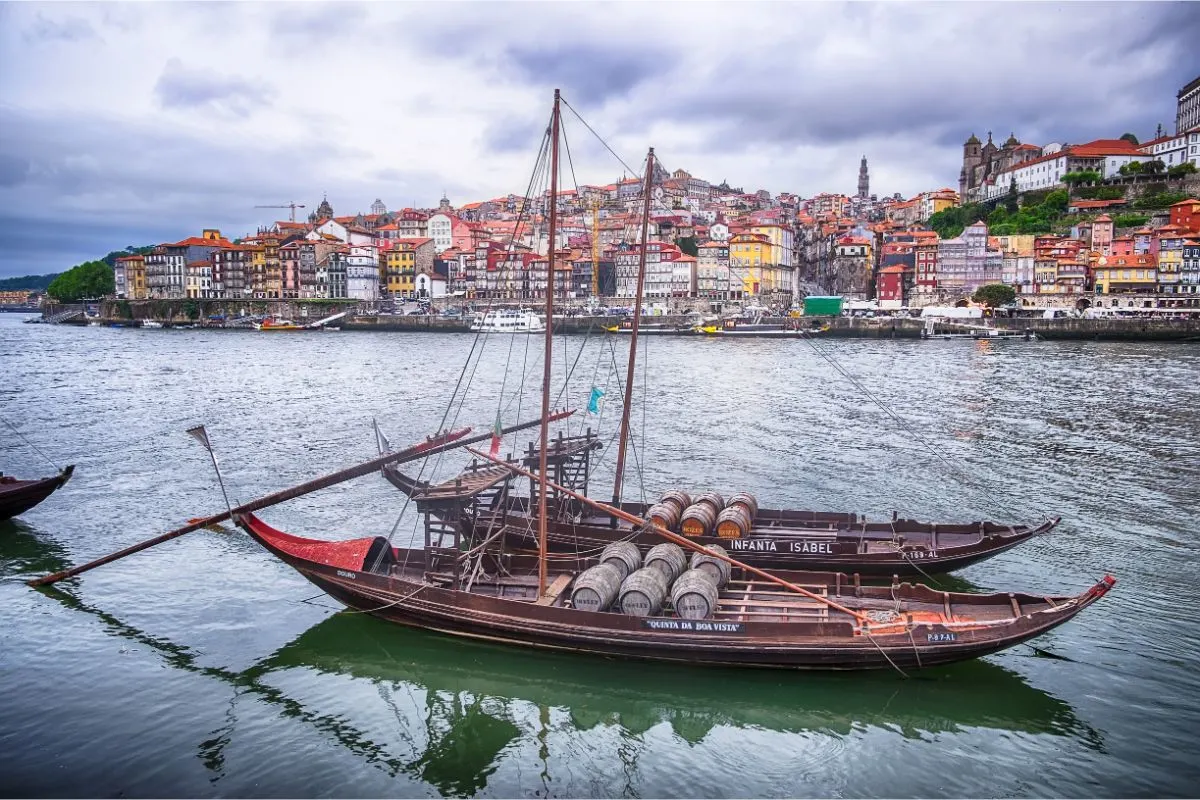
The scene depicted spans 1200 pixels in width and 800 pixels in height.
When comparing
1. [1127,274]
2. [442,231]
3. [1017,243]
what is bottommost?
[1127,274]

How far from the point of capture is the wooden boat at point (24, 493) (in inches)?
760

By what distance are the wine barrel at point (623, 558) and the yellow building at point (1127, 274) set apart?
95.3 m

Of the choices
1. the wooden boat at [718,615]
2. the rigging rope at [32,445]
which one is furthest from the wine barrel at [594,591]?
the rigging rope at [32,445]

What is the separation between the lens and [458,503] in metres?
14.0

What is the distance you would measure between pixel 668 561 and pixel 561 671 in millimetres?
2410

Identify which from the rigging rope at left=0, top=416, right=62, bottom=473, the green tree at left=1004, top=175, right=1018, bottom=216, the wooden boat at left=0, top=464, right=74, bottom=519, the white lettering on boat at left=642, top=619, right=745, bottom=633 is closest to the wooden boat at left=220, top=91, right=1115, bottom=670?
the white lettering on boat at left=642, top=619, right=745, bottom=633

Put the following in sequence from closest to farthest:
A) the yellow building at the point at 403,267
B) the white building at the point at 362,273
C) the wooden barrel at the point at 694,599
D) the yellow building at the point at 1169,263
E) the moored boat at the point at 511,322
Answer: the wooden barrel at the point at 694,599, the yellow building at the point at 1169,263, the moored boat at the point at 511,322, the white building at the point at 362,273, the yellow building at the point at 403,267

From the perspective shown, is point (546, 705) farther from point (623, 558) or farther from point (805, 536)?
point (805, 536)

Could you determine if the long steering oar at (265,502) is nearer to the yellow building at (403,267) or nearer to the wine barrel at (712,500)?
the wine barrel at (712,500)

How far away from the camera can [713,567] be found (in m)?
13.7

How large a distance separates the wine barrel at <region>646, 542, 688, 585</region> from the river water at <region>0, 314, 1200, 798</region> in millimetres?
1577

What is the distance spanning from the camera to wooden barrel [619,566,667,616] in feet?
41.1

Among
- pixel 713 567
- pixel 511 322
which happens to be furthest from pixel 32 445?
pixel 511 322

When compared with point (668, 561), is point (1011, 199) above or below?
above
